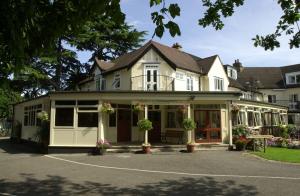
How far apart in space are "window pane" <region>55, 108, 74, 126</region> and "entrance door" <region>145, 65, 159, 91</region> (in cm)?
752

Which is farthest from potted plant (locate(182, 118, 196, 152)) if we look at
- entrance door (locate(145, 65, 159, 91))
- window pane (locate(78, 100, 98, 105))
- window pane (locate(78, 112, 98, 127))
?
entrance door (locate(145, 65, 159, 91))

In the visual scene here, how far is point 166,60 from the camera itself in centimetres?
2664

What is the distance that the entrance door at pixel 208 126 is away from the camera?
852 inches

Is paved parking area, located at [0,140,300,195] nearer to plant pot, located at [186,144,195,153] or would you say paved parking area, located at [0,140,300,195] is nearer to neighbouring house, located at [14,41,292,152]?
plant pot, located at [186,144,195,153]

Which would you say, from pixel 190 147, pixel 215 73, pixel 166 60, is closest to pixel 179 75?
pixel 166 60

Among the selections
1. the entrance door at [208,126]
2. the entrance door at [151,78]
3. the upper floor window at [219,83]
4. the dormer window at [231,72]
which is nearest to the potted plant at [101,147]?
the entrance door at [208,126]

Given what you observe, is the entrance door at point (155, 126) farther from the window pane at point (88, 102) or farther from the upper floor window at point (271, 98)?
the upper floor window at point (271, 98)

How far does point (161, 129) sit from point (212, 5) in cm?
1712

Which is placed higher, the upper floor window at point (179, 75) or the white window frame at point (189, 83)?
the upper floor window at point (179, 75)

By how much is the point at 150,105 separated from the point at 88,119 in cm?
478

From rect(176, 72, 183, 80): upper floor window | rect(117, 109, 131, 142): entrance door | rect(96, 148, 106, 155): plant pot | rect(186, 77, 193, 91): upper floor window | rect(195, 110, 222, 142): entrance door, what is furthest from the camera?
rect(186, 77, 193, 91): upper floor window

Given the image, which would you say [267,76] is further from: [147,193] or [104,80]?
[147,193]

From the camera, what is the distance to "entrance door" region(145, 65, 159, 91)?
26.3m

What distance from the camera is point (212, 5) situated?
25.5ft
